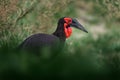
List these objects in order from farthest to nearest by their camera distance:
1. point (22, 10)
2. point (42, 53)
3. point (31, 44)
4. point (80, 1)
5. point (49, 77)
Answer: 1. point (80, 1)
2. point (22, 10)
3. point (31, 44)
4. point (42, 53)
5. point (49, 77)

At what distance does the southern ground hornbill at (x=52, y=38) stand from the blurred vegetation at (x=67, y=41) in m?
0.16

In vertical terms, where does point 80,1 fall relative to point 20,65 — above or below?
below

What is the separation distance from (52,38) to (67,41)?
2.33m

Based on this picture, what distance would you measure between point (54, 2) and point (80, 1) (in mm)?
8003

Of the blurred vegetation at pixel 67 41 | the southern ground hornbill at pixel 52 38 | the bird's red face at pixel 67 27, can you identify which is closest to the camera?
the blurred vegetation at pixel 67 41

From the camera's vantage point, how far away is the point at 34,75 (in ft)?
7.13

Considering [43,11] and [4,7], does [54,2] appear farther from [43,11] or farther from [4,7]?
[4,7]

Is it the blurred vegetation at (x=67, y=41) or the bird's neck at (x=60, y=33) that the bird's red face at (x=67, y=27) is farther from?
the blurred vegetation at (x=67, y=41)

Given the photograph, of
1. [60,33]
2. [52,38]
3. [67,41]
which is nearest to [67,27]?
[60,33]

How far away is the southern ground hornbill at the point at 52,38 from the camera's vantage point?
673 cm

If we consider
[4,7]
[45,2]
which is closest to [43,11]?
[45,2]

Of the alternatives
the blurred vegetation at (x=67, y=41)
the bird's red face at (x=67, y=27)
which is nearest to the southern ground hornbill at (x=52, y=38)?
the bird's red face at (x=67, y=27)

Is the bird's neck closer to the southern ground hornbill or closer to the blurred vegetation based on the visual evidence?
the southern ground hornbill

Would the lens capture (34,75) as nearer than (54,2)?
Yes
